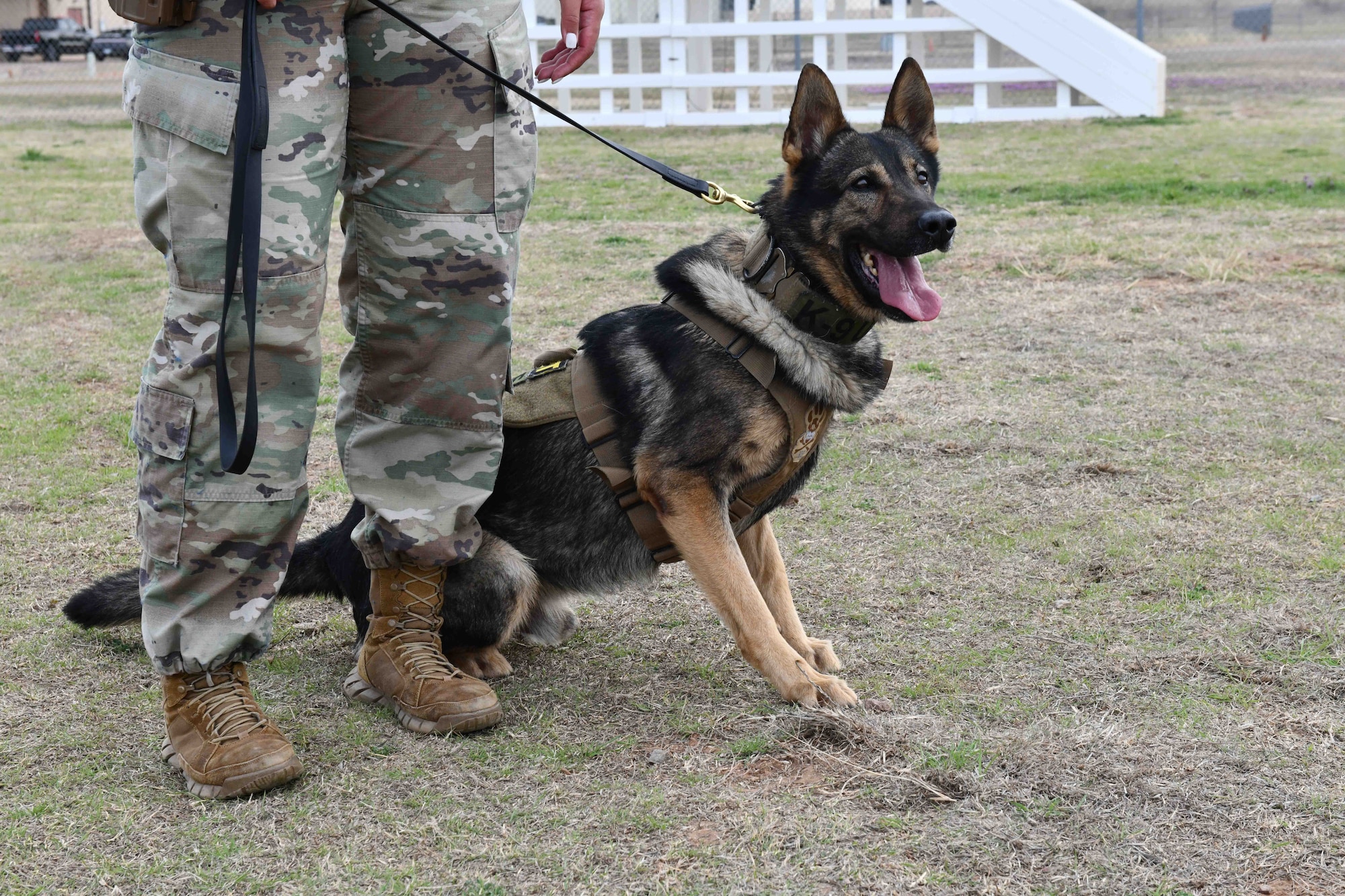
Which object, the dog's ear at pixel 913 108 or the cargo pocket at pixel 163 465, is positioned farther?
the dog's ear at pixel 913 108

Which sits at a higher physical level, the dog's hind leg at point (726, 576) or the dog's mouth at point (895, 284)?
the dog's mouth at point (895, 284)

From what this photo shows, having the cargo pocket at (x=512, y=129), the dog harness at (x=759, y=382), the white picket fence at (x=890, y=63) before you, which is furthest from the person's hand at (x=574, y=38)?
the white picket fence at (x=890, y=63)

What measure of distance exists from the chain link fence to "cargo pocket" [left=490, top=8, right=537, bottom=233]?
13172 millimetres

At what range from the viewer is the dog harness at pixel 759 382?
9.12 ft

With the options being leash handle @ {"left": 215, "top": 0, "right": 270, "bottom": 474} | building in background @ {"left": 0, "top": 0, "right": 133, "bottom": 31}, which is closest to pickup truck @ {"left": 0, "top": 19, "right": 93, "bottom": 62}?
building in background @ {"left": 0, "top": 0, "right": 133, "bottom": 31}

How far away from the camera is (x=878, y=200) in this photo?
286 centimetres

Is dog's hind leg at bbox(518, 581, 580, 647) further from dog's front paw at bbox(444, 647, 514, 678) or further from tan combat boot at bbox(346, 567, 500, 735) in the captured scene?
tan combat boot at bbox(346, 567, 500, 735)

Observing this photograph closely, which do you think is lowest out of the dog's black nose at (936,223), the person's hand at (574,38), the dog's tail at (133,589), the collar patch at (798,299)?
the dog's tail at (133,589)

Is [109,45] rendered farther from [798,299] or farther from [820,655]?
[820,655]

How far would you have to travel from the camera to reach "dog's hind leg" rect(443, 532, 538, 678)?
285 centimetres

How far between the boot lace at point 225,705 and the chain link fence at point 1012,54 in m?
13.7

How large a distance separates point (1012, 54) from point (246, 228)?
16.0 meters

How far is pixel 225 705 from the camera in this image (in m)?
2.45

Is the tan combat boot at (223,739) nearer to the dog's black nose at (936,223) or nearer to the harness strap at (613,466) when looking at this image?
the harness strap at (613,466)
